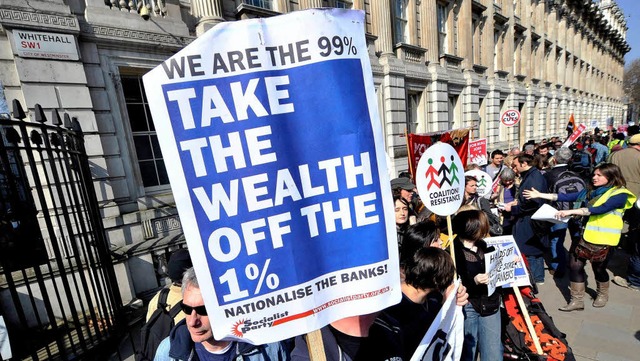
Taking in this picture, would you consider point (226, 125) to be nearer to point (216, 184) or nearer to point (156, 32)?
point (216, 184)

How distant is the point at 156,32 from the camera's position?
5.62 metres

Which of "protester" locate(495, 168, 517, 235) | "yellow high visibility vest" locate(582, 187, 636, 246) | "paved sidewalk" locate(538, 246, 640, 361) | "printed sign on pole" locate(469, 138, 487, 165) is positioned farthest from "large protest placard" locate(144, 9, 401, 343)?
"printed sign on pole" locate(469, 138, 487, 165)

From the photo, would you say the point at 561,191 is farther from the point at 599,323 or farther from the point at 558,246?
the point at 599,323

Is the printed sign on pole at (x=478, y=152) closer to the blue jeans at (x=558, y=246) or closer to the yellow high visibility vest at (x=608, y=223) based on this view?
the blue jeans at (x=558, y=246)

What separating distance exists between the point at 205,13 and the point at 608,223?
794 cm

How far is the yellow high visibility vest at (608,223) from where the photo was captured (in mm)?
3418

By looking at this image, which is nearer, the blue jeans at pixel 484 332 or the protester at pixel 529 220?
the blue jeans at pixel 484 332

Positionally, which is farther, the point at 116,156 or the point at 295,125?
the point at 116,156

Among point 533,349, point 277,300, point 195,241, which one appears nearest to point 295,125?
point 195,241

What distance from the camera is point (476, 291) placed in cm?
256

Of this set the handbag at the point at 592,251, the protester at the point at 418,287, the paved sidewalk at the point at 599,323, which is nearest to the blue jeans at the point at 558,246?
the paved sidewalk at the point at 599,323

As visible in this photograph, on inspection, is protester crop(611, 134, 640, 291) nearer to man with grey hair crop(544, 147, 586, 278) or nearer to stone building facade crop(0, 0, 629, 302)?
man with grey hair crop(544, 147, 586, 278)

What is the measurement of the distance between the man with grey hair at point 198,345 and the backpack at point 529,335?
2471 millimetres

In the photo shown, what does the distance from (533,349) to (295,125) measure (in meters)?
3.31
